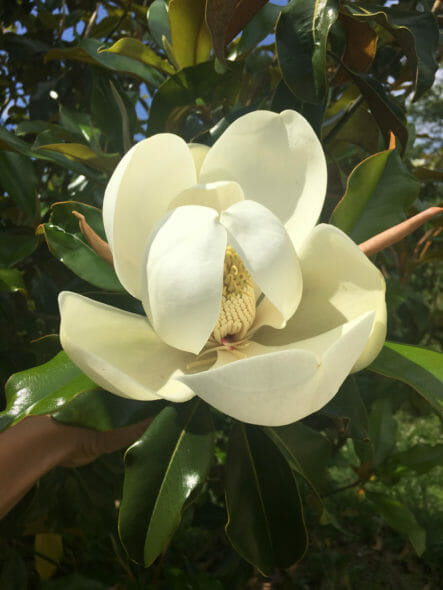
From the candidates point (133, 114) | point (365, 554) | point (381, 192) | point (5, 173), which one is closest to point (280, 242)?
point (381, 192)

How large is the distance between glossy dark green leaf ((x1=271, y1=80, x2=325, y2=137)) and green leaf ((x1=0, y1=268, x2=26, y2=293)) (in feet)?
1.91

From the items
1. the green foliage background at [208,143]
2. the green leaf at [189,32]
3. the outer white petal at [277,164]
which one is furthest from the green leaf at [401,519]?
the green leaf at [189,32]

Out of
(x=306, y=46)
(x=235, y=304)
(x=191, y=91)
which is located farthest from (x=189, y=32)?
(x=235, y=304)

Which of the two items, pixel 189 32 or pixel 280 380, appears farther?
pixel 189 32

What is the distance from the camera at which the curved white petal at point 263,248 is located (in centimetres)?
65

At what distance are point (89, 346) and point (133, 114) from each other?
757 mm

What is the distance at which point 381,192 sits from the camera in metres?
0.82

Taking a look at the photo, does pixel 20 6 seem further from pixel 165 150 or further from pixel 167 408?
pixel 167 408

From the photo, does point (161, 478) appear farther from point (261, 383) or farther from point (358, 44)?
point (358, 44)

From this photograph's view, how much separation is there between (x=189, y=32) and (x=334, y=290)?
22.7 inches

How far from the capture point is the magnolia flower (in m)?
0.58

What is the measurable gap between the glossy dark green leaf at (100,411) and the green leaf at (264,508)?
0.63 feet

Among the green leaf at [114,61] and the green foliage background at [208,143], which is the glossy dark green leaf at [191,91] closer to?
the green foliage background at [208,143]

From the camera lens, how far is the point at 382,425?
170 cm
